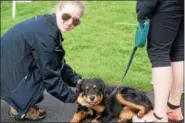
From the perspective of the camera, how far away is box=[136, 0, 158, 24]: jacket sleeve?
11.7 ft

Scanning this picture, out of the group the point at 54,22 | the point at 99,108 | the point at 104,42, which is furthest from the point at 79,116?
the point at 104,42

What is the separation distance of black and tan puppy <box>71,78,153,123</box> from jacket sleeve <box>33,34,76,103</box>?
0.14m

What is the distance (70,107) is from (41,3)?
665 centimetres

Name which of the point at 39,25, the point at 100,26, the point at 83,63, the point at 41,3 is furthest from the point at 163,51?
the point at 41,3

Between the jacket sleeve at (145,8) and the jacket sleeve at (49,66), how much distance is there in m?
0.76

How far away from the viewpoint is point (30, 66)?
13.0ft

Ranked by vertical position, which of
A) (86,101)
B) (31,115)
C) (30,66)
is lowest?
(31,115)

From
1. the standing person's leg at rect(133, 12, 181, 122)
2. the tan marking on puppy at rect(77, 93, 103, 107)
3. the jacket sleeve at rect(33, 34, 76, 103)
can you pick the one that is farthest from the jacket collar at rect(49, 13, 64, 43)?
the standing person's leg at rect(133, 12, 181, 122)

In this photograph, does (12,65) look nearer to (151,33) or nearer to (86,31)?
(151,33)

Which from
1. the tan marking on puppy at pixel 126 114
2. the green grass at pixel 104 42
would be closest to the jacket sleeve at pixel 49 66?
the tan marking on puppy at pixel 126 114

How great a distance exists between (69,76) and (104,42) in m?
2.90

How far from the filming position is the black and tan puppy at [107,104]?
3871 mm

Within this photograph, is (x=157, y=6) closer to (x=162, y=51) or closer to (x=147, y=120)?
(x=162, y=51)

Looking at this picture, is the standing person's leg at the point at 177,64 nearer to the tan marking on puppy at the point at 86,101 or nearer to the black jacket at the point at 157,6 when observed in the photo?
the black jacket at the point at 157,6
